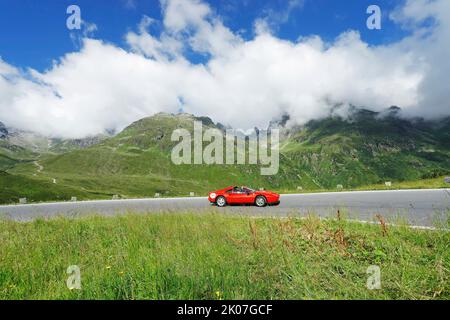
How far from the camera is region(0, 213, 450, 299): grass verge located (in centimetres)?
425

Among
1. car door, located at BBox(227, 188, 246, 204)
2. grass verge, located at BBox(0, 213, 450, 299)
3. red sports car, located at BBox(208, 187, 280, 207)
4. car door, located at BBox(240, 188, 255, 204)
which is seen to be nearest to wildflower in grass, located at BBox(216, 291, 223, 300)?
grass verge, located at BBox(0, 213, 450, 299)

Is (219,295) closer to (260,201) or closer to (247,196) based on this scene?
(260,201)

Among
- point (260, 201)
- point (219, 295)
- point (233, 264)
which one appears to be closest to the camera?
point (219, 295)

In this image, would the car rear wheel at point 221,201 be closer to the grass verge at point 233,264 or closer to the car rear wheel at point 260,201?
the car rear wheel at point 260,201

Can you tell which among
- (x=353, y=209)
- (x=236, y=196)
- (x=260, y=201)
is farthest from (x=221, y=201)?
(x=353, y=209)

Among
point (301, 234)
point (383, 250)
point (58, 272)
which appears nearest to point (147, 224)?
point (58, 272)

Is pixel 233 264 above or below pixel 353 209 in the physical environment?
below

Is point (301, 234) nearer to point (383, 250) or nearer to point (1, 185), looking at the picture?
point (383, 250)

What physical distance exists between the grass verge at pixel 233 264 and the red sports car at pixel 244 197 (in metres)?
9.85

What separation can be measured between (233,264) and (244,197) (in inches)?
573

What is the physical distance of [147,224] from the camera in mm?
9531

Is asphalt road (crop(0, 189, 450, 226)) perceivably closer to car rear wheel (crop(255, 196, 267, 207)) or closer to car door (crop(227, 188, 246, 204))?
car rear wheel (crop(255, 196, 267, 207))

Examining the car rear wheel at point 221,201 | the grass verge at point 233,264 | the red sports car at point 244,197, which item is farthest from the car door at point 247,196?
the grass verge at point 233,264

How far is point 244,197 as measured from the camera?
19734 millimetres
